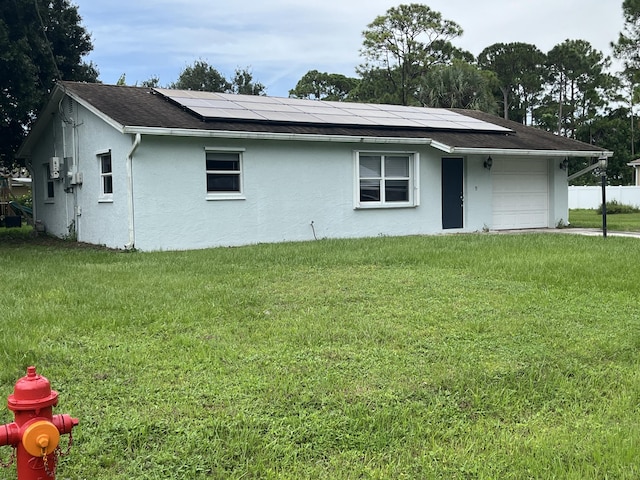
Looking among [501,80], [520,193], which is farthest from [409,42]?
[520,193]

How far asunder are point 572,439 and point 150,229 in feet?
33.2

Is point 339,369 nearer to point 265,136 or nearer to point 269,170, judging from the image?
point 265,136

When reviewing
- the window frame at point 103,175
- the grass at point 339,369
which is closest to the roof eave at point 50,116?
the window frame at point 103,175

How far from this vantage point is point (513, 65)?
153ft

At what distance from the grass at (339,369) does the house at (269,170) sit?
431cm

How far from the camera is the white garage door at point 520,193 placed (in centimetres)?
1683

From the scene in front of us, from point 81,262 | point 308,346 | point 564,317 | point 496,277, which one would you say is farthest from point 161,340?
point 81,262

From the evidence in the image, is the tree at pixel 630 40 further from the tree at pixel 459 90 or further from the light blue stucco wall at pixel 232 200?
the light blue stucco wall at pixel 232 200

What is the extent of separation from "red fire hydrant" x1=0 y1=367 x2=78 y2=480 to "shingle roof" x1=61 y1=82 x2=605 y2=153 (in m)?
9.77

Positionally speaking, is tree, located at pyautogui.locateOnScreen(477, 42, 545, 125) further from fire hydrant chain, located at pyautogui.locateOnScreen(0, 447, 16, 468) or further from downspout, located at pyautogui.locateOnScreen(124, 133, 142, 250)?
fire hydrant chain, located at pyautogui.locateOnScreen(0, 447, 16, 468)

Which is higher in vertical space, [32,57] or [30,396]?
[32,57]

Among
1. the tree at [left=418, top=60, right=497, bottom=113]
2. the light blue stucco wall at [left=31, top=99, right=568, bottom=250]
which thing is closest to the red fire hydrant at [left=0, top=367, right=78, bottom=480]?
the light blue stucco wall at [left=31, top=99, right=568, bottom=250]

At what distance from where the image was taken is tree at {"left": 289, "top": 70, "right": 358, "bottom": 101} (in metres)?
55.2

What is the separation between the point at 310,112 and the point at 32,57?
7631mm
